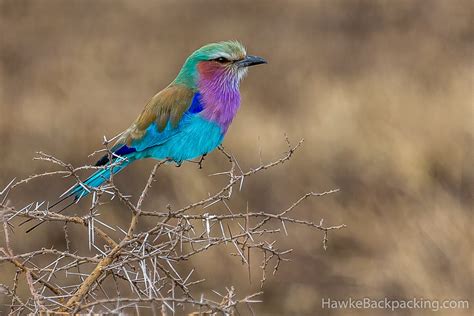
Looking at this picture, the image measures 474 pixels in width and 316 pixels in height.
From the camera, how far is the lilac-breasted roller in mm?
3861

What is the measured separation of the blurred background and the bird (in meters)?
2.11

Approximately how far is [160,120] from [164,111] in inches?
1.9

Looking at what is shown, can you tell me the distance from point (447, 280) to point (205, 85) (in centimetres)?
302

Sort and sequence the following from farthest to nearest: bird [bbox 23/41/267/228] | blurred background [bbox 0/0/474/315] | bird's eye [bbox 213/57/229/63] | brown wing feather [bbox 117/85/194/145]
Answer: blurred background [bbox 0/0/474/315]
bird's eye [bbox 213/57/229/63]
brown wing feather [bbox 117/85/194/145]
bird [bbox 23/41/267/228]

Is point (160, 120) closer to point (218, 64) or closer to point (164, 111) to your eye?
point (164, 111)

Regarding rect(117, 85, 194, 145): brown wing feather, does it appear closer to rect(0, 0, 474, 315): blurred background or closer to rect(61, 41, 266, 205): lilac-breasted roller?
rect(61, 41, 266, 205): lilac-breasted roller

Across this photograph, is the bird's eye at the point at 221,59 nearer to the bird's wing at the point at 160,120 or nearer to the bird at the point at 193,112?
the bird at the point at 193,112

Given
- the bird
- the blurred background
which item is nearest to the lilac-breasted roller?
the bird

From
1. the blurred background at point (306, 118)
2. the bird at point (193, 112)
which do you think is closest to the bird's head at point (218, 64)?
the bird at point (193, 112)

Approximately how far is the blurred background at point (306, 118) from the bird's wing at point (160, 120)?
214cm

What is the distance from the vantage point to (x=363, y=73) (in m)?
9.18

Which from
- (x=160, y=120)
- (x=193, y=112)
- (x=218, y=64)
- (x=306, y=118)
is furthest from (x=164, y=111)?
(x=306, y=118)

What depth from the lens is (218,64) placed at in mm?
4074

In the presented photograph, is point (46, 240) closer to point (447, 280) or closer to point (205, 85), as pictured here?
point (447, 280)
